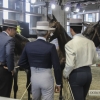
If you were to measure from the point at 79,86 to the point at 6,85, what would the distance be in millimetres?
1266

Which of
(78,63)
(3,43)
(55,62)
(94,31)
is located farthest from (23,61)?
(94,31)

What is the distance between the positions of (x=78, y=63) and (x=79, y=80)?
0.22m

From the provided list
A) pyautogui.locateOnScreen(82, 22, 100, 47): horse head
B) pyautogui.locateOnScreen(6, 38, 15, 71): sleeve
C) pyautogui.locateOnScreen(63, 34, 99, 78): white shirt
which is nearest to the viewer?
pyautogui.locateOnScreen(63, 34, 99, 78): white shirt

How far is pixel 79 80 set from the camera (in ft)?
10.6

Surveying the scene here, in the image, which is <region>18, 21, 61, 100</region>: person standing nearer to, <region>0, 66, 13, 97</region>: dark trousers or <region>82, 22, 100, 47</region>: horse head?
<region>0, 66, 13, 97</region>: dark trousers

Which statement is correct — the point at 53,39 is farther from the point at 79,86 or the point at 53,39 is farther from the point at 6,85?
the point at 79,86

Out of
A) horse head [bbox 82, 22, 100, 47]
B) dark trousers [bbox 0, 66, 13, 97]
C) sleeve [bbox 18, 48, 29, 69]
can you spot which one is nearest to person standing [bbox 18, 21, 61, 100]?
sleeve [bbox 18, 48, 29, 69]

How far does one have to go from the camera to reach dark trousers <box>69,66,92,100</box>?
3.22 metres

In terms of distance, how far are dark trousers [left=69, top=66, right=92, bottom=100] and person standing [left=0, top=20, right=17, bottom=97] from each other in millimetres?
989

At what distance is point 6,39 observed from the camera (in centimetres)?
371

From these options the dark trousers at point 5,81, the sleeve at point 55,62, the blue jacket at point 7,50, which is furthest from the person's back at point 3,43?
the sleeve at point 55,62

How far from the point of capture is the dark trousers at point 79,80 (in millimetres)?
3225

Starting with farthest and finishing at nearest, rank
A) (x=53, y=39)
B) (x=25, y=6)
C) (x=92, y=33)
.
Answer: (x=25, y=6)
(x=92, y=33)
(x=53, y=39)

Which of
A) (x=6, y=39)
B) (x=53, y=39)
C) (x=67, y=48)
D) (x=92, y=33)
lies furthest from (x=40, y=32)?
(x=92, y=33)
